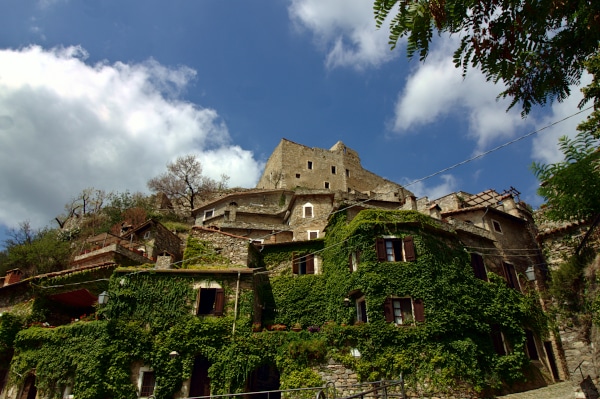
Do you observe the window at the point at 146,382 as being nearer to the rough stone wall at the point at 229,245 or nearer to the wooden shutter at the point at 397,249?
the rough stone wall at the point at 229,245

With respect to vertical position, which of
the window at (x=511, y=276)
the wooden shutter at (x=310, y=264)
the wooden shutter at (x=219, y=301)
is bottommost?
the wooden shutter at (x=219, y=301)

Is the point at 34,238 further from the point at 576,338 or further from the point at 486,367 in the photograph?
the point at 576,338

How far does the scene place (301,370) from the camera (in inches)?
762

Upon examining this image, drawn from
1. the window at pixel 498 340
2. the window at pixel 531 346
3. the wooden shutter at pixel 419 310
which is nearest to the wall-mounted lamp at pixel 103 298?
the wooden shutter at pixel 419 310

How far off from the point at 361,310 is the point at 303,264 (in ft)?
20.9

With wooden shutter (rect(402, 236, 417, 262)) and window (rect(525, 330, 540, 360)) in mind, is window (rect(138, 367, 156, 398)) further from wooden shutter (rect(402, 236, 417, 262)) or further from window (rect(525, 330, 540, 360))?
window (rect(525, 330, 540, 360))

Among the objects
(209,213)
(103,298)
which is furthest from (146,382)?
(209,213)

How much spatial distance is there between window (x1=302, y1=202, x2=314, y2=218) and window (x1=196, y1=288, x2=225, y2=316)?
15.1m

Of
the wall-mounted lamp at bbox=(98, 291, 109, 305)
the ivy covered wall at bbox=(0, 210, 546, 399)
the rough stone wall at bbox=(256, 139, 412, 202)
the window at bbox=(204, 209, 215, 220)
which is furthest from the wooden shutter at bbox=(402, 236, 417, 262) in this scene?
the rough stone wall at bbox=(256, 139, 412, 202)

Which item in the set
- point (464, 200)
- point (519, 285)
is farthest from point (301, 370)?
point (464, 200)

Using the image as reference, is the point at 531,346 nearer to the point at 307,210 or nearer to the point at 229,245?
the point at 229,245

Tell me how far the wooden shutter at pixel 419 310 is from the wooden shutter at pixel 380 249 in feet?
9.37

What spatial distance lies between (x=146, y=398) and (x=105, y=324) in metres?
4.40

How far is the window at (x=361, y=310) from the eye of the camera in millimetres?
21678
